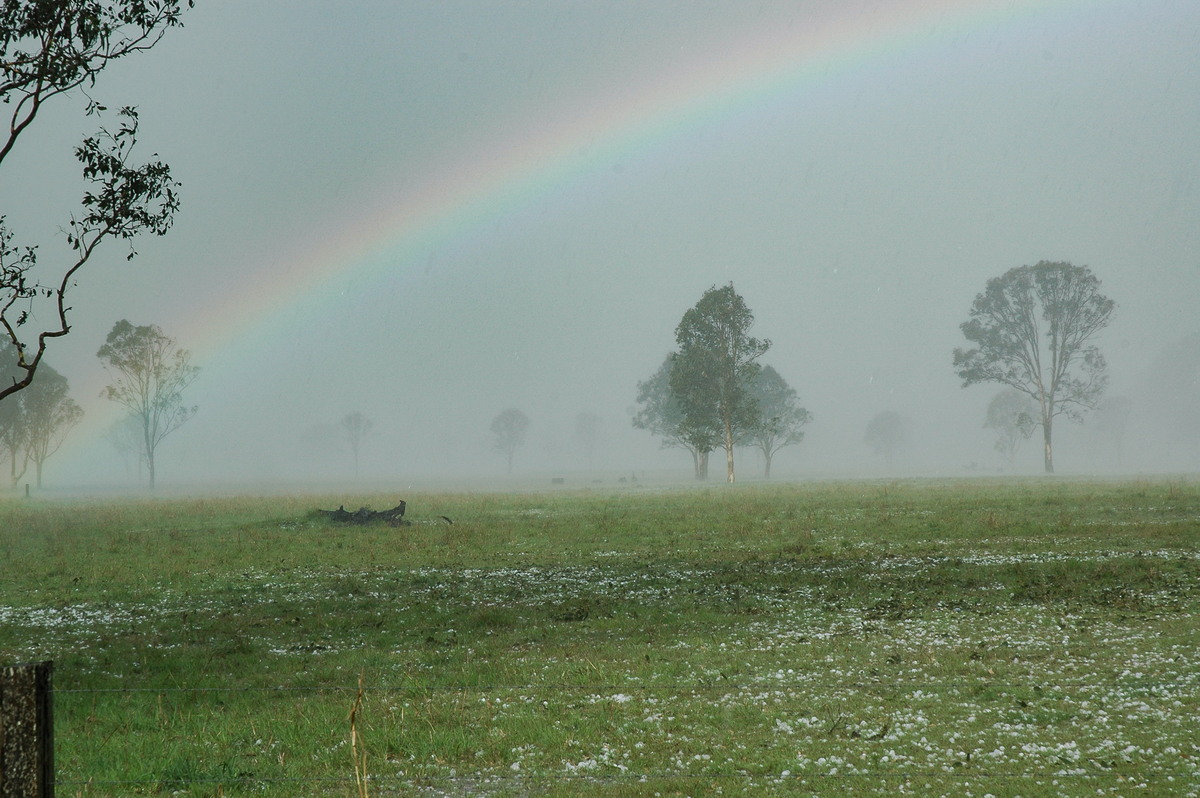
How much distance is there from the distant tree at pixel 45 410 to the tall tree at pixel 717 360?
9037 cm

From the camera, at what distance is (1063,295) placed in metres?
99.1

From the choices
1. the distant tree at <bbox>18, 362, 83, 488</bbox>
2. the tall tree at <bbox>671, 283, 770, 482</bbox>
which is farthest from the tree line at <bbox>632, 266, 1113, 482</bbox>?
the distant tree at <bbox>18, 362, 83, 488</bbox>

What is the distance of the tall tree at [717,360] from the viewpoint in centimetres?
9331

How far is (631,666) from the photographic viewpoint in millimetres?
14773

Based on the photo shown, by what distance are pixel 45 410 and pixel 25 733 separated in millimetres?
137146

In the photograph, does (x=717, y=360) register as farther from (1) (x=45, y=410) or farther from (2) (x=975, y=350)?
(1) (x=45, y=410)

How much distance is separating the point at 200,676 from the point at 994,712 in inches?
529

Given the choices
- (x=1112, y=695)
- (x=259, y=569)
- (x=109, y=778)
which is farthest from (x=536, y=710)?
(x=259, y=569)

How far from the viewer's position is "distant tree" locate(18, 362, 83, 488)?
11562 cm

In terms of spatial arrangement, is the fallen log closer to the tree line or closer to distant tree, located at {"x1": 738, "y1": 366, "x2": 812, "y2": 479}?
the tree line

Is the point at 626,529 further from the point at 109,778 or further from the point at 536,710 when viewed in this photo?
the point at 109,778

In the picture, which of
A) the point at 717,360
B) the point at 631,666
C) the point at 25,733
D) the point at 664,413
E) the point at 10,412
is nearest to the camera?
the point at 25,733

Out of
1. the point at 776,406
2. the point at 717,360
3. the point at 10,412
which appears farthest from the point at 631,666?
the point at 776,406

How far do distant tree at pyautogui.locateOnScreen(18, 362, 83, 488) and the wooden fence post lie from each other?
131m
